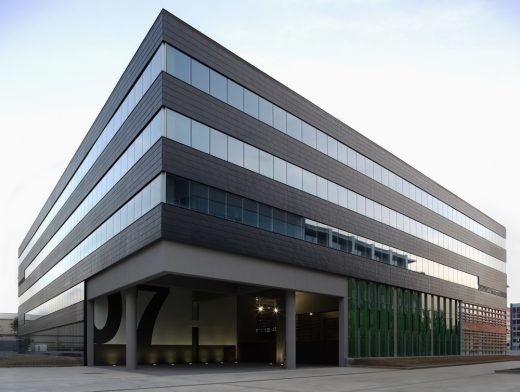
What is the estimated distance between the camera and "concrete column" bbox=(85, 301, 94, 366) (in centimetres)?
4434

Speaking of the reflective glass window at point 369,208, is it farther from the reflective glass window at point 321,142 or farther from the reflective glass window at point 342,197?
the reflective glass window at point 321,142

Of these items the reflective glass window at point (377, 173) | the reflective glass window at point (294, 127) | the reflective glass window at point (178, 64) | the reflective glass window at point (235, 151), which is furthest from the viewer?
the reflective glass window at point (377, 173)

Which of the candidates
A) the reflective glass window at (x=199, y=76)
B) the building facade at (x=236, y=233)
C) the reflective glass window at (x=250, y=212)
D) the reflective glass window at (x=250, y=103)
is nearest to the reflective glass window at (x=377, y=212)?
the building facade at (x=236, y=233)

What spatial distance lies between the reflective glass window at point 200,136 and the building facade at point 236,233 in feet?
0.27

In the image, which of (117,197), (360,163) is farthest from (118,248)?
(360,163)

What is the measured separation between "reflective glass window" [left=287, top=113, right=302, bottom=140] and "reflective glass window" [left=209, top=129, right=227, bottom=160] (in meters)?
7.04

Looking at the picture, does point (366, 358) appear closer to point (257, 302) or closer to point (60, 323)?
point (257, 302)

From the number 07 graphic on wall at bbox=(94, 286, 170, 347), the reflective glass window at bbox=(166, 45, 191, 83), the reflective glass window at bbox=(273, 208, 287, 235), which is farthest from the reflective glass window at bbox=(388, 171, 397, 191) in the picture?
the reflective glass window at bbox=(166, 45, 191, 83)

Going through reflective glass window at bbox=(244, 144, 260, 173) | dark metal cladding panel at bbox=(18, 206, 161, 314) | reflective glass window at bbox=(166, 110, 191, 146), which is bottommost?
dark metal cladding panel at bbox=(18, 206, 161, 314)

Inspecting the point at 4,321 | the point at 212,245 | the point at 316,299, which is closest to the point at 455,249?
the point at 316,299

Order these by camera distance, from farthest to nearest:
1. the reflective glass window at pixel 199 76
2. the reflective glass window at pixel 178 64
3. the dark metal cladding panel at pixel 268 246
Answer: the reflective glass window at pixel 199 76, the reflective glass window at pixel 178 64, the dark metal cladding panel at pixel 268 246

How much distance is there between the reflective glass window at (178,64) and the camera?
32.8 m

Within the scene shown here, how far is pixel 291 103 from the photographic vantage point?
136ft

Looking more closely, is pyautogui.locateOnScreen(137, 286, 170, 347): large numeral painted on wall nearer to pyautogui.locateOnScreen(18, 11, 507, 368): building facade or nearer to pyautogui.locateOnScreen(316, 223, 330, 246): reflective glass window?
pyautogui.locateOnScreen(18, 11, 507, 368): building facade
